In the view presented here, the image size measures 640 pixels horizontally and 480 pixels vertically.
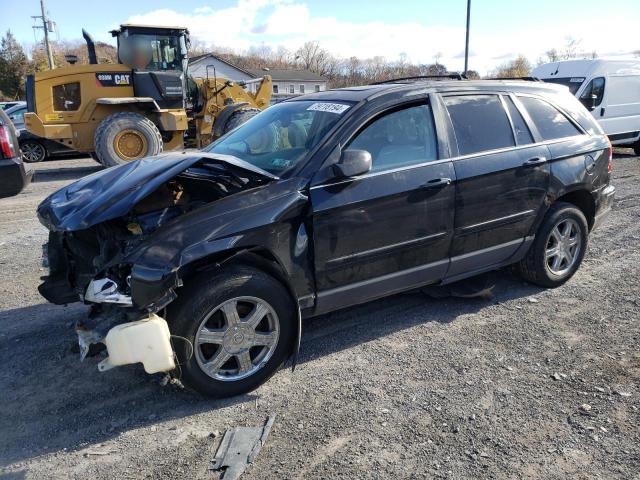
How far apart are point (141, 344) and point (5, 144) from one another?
411 centimetres

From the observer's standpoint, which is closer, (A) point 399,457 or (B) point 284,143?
(A) point 399,457

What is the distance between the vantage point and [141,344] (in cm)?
276

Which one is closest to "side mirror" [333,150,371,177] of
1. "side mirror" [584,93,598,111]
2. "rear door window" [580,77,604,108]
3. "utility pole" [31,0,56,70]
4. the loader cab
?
the loader cab

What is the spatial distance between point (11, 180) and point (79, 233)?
2790 mm

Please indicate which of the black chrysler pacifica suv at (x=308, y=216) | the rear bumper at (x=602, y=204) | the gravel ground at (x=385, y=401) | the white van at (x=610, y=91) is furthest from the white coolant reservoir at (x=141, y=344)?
the white van at (x=610, y=91)

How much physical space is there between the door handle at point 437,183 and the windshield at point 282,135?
787mm

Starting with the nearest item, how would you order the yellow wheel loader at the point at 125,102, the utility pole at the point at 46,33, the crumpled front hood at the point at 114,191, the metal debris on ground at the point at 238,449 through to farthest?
the metal debris on ground at the point at 238,449, the crumpled front hood at the point at 114,191, the yellow wheel loader at the point at 125,102, the utility pole at the point at 46,33

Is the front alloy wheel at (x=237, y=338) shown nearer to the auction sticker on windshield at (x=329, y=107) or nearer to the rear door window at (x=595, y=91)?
the auction sticker on windshield at (x=329, y=107)

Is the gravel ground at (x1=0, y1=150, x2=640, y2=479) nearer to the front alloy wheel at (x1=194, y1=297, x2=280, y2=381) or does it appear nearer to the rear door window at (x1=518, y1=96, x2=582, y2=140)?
the front alloy wheel at (x1=194, y1=297, x2=280, y2=381)

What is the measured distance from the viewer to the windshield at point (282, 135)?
3.57 m

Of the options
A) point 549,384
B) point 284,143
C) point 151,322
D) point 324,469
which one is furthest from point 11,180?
point 549,384

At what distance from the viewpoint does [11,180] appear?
566 centimetres

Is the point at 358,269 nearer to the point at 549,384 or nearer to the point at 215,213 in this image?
the point at 215,213

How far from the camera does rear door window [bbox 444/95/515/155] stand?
4000 millimetres
